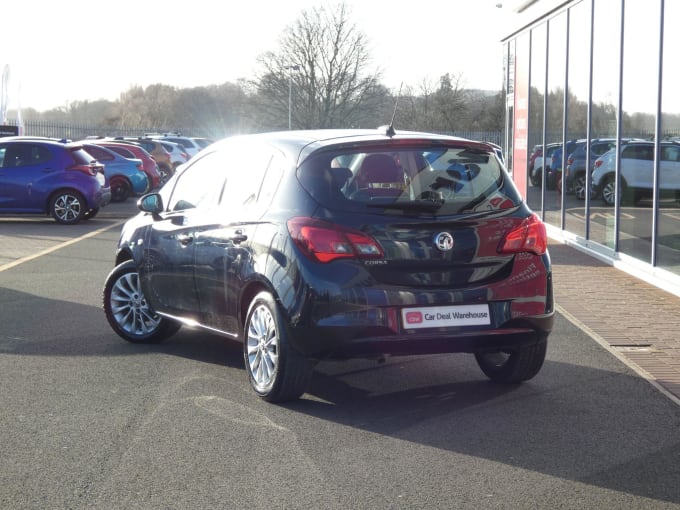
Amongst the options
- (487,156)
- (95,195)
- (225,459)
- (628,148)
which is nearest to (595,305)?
(628,148)

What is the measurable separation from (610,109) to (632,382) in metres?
8.30

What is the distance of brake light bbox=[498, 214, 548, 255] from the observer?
6.67m

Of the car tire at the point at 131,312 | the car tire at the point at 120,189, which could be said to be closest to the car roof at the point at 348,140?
the car tire at the point at 131,312

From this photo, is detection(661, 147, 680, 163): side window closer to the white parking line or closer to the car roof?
the car roof

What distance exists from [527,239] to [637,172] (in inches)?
296

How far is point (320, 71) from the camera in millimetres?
83562

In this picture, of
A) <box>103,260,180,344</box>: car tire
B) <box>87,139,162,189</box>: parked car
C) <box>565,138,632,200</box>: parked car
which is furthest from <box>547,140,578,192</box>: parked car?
<box>87,139,162,189</box>: parked car

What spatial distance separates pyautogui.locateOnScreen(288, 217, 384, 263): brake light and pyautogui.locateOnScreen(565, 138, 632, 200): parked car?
9844mm

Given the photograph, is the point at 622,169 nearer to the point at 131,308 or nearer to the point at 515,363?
the point at 131,308

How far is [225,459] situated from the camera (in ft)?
18.0

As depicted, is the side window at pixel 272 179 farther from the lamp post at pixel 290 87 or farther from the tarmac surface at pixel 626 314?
the lamp post at pixel 290 87

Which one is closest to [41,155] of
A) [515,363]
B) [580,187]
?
[580,187]

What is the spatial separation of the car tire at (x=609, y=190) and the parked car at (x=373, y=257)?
26.8 feet

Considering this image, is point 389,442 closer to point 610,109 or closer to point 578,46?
point 610,109
